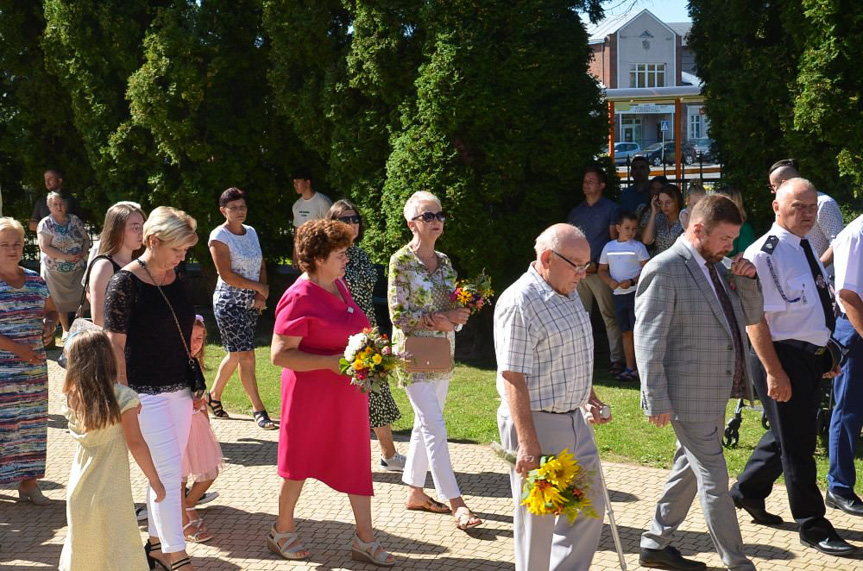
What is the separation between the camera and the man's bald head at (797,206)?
570 centimetres

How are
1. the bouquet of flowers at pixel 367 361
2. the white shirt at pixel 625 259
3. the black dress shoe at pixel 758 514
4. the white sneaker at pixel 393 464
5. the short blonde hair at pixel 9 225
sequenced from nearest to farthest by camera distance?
1. the bouquet of flowers at pixel 367 361
2. the black dress shoe at pixel 758 514
3. the short blonde hair at pixel 9 225
4. the white sneaker at pixel 393 464
5. the white shirt at pixel 625 259

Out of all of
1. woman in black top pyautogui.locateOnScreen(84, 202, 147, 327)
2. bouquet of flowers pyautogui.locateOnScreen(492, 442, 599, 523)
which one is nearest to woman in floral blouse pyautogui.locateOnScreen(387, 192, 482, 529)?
woman in black top pyautogui.locateOnScreen(84, 202, 147, 327)

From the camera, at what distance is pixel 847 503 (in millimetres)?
6242

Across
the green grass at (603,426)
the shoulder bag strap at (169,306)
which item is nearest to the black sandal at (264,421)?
the green grass at (603,426)

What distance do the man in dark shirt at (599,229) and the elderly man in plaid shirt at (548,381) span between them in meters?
6.32

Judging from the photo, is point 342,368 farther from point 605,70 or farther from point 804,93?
point 605,70

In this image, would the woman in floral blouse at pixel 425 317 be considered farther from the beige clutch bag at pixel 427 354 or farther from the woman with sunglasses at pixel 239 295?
the woman with sunglasses at pixel 239 295

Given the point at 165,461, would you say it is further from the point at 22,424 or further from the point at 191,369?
the point at 22,424

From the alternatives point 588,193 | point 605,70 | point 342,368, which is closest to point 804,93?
point 588,193

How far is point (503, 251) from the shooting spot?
11.5m

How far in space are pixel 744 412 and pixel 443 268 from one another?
399cm

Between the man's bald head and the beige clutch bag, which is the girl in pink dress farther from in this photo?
the man's bald head

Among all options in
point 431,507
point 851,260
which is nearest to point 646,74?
point 851,260

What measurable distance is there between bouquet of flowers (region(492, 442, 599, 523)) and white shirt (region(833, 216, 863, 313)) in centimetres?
251
